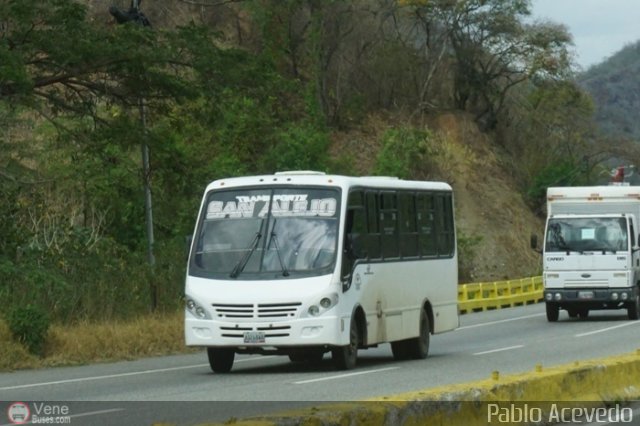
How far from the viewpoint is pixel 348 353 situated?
20.1 meters

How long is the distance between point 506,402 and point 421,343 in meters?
10.9

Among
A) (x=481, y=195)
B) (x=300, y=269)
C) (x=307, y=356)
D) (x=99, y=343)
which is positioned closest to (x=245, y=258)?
(x=300, y=269)

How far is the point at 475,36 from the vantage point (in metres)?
67.7

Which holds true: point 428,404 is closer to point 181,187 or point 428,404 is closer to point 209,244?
point 209,244

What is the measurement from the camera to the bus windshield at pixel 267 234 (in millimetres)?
19859

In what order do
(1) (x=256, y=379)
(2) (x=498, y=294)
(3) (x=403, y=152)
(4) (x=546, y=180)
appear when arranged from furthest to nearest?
(4) (x=546, y=180) < (3) (x=403, y=152) < (2) (x=498, y=294) < (1) (x=256, y=379)

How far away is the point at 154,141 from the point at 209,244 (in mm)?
8471

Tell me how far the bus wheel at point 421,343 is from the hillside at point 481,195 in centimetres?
3614

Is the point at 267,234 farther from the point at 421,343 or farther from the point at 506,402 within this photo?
the point at 506,402

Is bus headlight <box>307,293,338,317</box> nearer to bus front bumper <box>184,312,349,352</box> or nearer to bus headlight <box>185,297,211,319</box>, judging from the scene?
bus front bumper <box>184,312,349,352</box>

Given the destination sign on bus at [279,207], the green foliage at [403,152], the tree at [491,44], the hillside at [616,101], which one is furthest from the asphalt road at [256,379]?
the hillside at [616,101]

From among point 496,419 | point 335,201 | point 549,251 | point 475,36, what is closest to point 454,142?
point 475,36

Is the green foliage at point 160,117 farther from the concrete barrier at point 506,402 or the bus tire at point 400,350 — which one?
the concrete barrier at point 506,402

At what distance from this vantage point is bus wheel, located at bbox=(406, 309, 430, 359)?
22922mm
